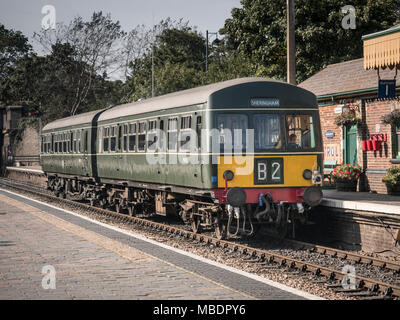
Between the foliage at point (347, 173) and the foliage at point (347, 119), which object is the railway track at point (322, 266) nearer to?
the foliage at point (347, 173)

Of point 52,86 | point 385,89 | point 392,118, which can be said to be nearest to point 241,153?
point 385,89

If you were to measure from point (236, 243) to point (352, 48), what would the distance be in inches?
753

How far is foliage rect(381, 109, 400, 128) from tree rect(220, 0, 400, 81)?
11.1 metres

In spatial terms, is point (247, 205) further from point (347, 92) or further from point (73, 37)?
point (73, 37)

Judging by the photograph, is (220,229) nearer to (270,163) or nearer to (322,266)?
(270,163)

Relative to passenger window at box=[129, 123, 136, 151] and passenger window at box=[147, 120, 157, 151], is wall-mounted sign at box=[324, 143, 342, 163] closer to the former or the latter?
passenger window at box=[129, 123, 136, 151]

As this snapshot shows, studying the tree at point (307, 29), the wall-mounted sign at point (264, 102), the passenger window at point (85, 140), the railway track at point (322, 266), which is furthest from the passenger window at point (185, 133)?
the tree at point (307, 29)

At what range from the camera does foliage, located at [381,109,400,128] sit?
16.4 meters

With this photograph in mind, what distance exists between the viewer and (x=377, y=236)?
11680mm

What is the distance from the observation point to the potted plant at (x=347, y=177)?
1781cm

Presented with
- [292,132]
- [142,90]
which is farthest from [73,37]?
[292,132]

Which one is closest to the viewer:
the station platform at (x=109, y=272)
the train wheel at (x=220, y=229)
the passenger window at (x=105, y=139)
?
the station platform at (x=109, y=272)

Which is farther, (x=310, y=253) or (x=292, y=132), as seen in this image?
(x=292, y=132)

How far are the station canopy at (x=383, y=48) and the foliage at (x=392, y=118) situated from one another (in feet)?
16.8
